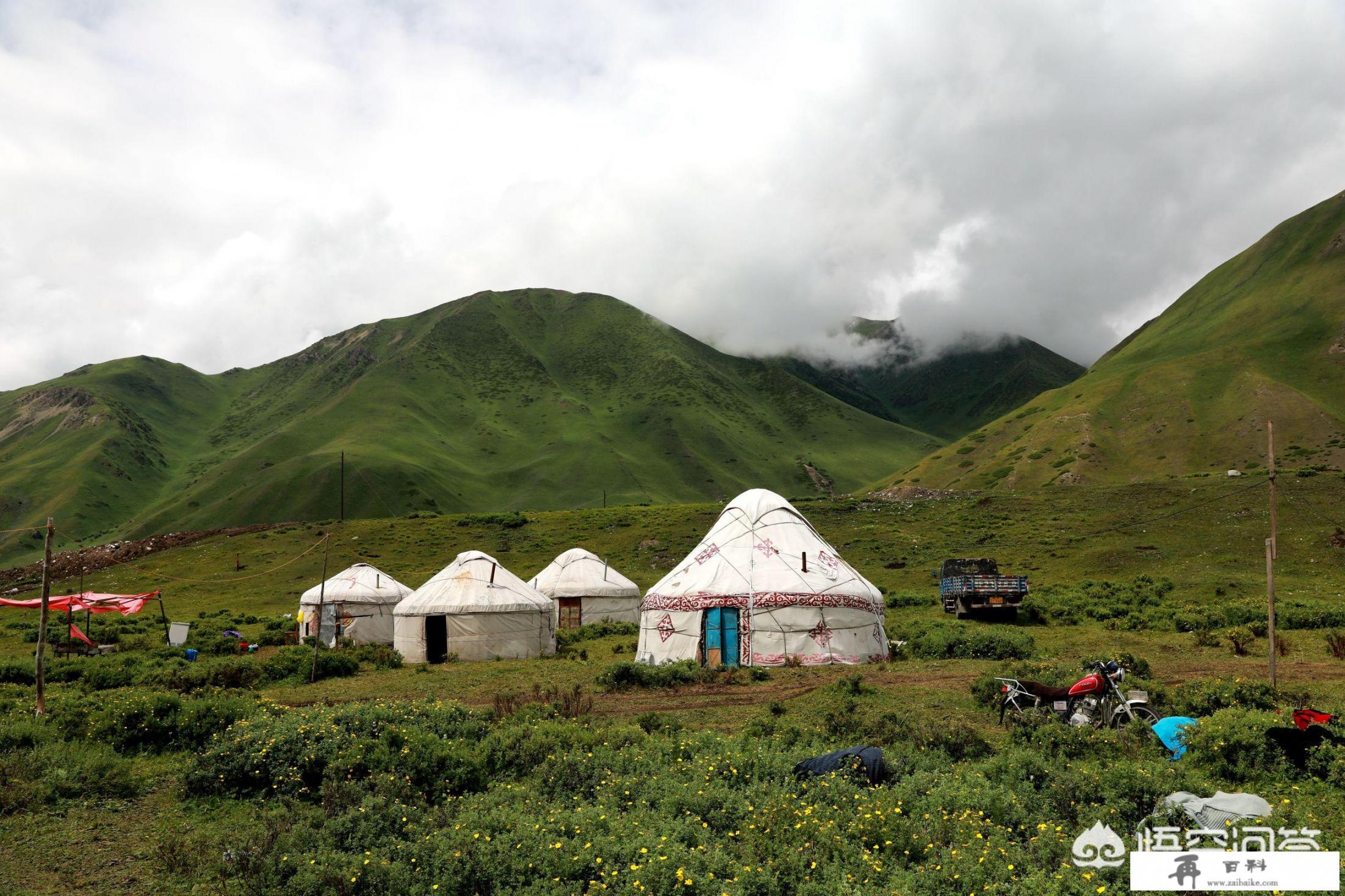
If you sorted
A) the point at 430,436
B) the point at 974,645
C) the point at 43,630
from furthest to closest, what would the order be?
1. the point at 430,436
2. the point at 974,645
3. the point at 43,630

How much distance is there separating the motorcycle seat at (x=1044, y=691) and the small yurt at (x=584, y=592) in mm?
24412

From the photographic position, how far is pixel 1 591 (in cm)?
5034

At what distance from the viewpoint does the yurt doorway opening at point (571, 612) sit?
35.3 metres

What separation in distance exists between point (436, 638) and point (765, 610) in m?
11.2

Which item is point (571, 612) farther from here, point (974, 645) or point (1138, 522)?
point (1138, 522)

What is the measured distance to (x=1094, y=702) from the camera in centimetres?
1130

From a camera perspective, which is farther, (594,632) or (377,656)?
(594,632)

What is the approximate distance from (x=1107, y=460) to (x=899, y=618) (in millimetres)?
45767

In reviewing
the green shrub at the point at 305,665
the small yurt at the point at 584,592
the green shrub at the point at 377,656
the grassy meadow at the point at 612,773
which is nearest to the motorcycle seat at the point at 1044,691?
the grassy meadow at the point at 612,773

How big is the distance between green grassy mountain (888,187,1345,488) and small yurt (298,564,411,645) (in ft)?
172

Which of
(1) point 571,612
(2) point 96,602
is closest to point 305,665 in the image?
(2) point 96,602

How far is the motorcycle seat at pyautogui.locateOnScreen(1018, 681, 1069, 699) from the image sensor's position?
11766 millimetres

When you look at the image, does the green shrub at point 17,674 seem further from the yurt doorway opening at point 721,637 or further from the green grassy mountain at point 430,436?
the green grassy mountain at point 430,436

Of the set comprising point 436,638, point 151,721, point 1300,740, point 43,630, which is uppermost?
point 43,630
